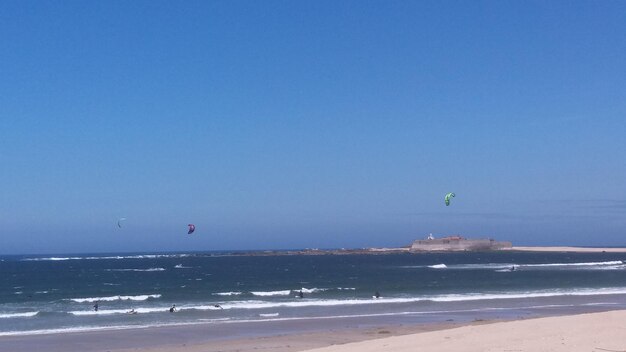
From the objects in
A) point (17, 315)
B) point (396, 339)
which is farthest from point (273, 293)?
point (396, 339)

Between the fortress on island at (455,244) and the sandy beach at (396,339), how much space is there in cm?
14093

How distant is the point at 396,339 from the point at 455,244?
148 m

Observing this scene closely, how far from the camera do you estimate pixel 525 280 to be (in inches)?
2079

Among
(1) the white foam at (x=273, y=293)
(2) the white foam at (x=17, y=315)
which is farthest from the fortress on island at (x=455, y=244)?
(2) the white foam at (x=17, y=315)

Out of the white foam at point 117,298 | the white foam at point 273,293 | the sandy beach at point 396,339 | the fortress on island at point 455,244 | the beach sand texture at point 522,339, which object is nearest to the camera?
the beach sand texture at point 522,339

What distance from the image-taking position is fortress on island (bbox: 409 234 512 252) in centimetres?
16338

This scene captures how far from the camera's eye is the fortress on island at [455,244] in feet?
536

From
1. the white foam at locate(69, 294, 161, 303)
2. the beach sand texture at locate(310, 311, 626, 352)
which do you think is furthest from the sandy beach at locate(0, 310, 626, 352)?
the white foam at locate(69, 294, 161, 303)

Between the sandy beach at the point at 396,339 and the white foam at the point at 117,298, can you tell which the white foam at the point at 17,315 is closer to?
the white foam at the point at 117,298

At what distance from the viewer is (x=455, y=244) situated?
16338 cm

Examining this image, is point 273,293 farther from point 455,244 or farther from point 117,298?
point 455,244

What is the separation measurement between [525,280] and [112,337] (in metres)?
36.5

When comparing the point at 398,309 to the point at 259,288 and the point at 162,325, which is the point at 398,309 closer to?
the point at 162,325

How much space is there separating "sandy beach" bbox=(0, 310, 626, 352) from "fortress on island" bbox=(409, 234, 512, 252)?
462 ft
